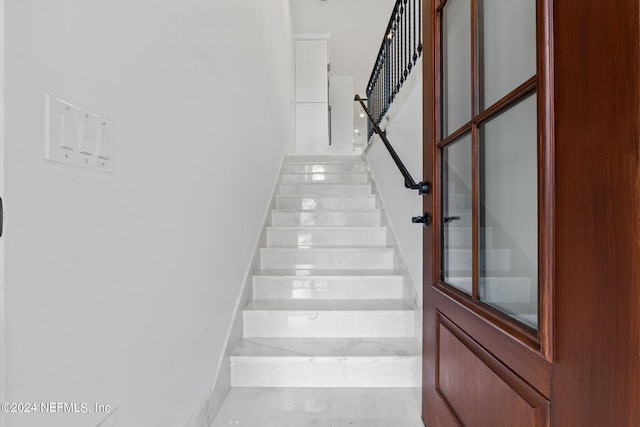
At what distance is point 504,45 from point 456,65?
0.94ft

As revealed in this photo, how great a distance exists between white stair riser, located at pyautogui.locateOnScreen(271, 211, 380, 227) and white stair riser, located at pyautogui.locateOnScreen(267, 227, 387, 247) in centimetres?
23

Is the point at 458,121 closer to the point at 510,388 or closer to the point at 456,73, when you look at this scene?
the point at 456,73

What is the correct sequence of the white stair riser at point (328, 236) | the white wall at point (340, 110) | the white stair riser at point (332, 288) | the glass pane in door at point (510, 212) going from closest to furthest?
1. the glass pane in door at point (510, 212)
2. the white stair riser at point (332, 288)
3. the white stair riser at point (328, 236)
4. the white wall at point (340, 110)

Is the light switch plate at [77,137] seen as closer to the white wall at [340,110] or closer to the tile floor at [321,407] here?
the tile floor at [321,407]

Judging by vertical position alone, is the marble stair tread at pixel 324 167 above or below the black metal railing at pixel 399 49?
below

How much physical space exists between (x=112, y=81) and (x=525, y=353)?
1086 millimetres

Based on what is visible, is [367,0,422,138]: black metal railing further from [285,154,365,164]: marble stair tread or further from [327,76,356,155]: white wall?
[327,76,356,155]: white wall

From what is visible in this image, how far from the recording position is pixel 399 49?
8.80 feet

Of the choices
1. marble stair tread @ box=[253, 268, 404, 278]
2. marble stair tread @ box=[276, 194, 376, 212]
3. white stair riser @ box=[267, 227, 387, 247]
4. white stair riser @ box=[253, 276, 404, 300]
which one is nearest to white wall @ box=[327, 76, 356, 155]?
marble stair tread @ box=[276, 194, 376, 212]

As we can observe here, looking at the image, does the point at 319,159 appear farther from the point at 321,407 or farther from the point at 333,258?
the point at 321,407

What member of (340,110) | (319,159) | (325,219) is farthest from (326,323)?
(340,110)

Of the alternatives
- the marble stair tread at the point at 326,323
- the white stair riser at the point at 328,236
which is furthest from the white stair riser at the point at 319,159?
the marble stair tread at the point at 326,323

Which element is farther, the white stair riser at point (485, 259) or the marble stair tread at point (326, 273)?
the marble stair tread at point (326, 273)

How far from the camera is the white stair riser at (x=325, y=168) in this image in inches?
151
